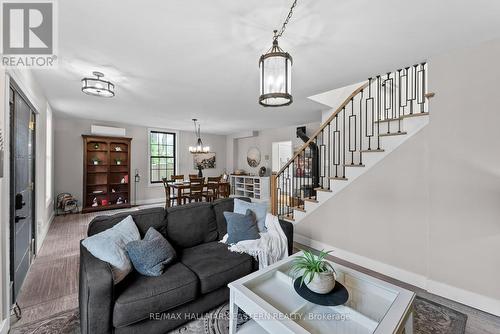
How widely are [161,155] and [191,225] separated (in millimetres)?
5439

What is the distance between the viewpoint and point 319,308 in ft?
4.66

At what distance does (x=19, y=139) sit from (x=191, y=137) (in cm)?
553

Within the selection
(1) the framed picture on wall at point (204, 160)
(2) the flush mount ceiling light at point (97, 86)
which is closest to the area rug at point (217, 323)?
(2) the flush mount ceiling light at point (97, 86)

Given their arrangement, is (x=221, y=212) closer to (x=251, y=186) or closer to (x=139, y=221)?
(x=139, y=221)

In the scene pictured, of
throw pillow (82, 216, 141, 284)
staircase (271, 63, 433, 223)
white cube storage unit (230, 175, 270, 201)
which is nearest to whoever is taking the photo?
throw pillow (82, 216, 141, 284)

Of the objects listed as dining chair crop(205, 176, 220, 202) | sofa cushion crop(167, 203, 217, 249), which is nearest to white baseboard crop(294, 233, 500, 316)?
sofa cushion crop(167, 203, 217, 249)

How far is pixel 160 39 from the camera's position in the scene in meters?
2.05

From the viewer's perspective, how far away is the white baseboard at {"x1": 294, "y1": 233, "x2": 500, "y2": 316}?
201cm

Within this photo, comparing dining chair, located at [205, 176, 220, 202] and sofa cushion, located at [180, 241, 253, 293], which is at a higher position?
dining chair, located at [205, 176, 220, 202]

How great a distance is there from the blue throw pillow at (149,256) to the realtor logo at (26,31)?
6.05ft

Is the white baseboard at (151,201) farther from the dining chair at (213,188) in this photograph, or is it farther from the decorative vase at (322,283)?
the decorative vase at (322,283)

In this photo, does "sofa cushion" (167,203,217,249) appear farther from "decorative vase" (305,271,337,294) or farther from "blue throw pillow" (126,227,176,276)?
"decorative vase" (305,271,337,294)

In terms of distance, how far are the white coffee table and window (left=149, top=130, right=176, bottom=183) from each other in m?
6.32

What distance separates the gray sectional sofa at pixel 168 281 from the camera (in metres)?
1.42
